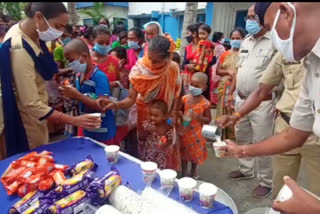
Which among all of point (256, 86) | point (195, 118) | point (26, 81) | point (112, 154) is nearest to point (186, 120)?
point (195, 118)

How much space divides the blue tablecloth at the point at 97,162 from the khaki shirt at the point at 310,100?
20.7 inches

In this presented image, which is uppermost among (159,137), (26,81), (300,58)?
(300,58)

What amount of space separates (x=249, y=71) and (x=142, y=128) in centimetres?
112

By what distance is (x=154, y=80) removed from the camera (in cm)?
200

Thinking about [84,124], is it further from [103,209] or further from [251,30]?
[251,30]

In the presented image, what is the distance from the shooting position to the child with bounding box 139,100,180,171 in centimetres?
199

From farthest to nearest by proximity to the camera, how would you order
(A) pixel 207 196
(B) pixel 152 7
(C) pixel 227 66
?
(B) pixel 152 7 < (C) pixel 227 66 < (A) pixel 207 196

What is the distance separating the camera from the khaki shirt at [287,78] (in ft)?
5.37

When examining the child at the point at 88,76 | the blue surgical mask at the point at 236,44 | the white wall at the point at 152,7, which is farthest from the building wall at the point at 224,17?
the child at the point at 88,76

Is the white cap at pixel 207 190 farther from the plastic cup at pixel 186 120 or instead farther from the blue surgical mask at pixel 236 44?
the blue surgical mask at pixel 236 44

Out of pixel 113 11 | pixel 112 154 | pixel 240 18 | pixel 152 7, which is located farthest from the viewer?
pixel 113 11

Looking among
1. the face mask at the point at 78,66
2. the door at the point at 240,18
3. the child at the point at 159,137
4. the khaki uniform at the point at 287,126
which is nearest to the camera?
the khaki uniform at the point at 287,126

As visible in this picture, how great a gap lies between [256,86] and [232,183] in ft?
3.41

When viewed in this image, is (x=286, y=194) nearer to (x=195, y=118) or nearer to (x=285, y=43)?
(x=285, y=43)
